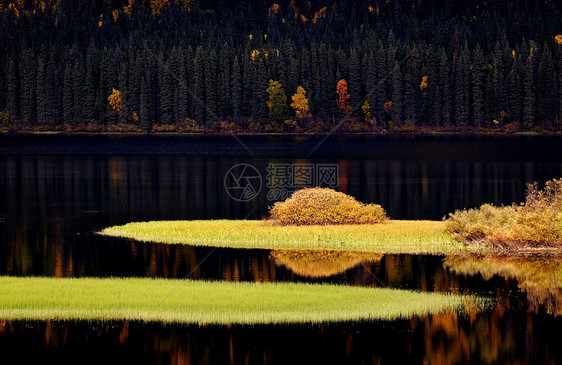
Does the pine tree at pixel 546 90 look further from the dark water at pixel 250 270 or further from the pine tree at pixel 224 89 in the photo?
the dark water at pixel 250 270

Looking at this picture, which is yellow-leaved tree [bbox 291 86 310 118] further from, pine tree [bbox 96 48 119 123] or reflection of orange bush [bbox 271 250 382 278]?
reflection of orange bush [bbox 271 250 382 278]

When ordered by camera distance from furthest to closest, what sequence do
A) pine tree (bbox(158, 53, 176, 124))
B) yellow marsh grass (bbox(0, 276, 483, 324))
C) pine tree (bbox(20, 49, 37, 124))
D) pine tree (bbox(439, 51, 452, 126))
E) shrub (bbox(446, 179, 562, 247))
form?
pine tree (bbox(20, 49, 37, 124)) < pine tree (bbox(158, 53, 176, 124)) < pine tree (bbox(439, 51, 452, 126)) < shrub (bbox(446, 179, 562, 247)) < yellow marsh grass (bbox(0, 276, 483, 324))

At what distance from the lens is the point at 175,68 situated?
18975cm

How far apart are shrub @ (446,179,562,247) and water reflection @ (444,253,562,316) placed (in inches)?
54.8

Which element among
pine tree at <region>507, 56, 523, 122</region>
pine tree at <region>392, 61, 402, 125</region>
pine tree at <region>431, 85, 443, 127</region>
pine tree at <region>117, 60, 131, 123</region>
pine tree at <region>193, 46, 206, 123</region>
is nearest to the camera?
pine tree at <region>507, 56, 523, 122</region>

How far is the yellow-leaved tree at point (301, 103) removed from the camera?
185750 millimetres

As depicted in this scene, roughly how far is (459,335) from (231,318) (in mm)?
5998

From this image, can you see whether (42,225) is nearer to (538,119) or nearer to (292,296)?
(292,296)

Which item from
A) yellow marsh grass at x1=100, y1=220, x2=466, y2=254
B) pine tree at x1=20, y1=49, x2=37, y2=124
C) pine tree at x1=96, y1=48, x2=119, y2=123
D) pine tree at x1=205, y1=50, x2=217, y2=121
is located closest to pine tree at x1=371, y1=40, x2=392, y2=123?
pine tree at x1=205, y1=50, x2=217, y2=121

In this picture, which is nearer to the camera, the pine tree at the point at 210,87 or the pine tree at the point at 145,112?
the pine tree at the point at 145,112

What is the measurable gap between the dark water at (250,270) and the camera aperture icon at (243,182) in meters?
0.93

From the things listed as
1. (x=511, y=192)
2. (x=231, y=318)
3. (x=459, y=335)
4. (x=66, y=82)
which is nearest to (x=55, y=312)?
(x=231, y=318)

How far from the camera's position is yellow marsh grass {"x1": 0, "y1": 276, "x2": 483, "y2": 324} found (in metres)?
25.1

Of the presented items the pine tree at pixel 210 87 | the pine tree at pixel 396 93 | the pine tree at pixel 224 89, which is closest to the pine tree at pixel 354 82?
the pine tree at pixel 396 93
